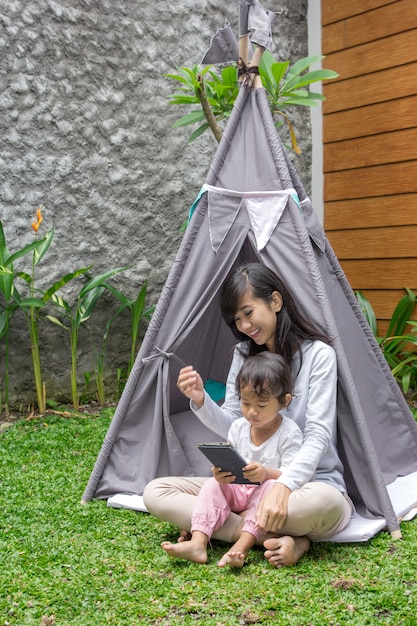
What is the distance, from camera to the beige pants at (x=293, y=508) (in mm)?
1906

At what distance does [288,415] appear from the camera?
7.18 feet

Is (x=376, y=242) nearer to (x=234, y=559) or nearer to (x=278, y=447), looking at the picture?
(x=278, y=447)

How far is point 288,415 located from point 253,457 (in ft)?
0.62

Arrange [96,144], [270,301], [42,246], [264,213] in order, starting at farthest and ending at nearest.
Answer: [96,144] < [42,246] < [264,213] < [270,301]

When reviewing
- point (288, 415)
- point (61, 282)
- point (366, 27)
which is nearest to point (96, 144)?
point (61, 282)

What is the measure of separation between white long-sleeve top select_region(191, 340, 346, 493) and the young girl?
60mm

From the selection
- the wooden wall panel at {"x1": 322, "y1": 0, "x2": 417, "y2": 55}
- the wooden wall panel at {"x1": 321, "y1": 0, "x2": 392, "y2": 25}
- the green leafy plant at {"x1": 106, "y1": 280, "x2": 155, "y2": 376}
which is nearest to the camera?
the green leafy plant at {"x1": 106, "y1": 280, "x2": 155, "y2": 376}

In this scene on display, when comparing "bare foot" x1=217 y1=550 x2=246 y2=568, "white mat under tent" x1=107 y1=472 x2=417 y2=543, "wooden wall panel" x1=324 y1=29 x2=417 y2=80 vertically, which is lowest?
"white mat under tent" x1=107 y1=472 x2=417 y2=543

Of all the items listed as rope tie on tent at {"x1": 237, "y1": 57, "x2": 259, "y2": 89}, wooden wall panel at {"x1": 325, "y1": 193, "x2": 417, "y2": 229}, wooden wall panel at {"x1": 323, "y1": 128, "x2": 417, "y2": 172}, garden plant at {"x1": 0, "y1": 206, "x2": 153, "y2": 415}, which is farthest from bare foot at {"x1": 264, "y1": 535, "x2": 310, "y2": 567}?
wooden wall panel at {"x1": 323, "y1": 128, "x2": 417, "y2": 172}

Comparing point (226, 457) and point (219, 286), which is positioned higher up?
point (219, 286)

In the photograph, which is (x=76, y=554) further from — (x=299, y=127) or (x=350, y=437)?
(x=299, y=127)

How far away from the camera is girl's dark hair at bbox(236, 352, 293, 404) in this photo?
6.59ft

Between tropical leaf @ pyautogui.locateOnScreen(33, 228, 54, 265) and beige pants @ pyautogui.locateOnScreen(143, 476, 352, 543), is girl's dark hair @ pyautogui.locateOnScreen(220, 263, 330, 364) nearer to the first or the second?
beige pants @ pyautogui.locateOnScreen(143, 476, 352, 543)

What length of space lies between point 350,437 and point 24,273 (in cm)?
188
